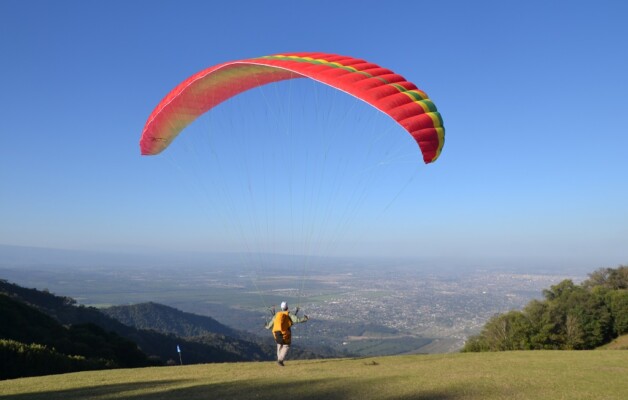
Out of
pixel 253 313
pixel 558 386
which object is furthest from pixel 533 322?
pixel 253 313

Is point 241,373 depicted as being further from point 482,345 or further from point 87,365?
point 482,345

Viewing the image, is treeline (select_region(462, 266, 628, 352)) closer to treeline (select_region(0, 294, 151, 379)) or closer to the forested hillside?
the forested hillside

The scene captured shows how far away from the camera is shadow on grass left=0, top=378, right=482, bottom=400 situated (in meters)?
8.08

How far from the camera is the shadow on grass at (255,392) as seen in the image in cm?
808

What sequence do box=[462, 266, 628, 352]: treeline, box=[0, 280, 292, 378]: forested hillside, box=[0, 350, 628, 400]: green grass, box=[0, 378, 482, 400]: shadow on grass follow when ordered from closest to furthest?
box=[0, 378, 482, 400]: shadow on grass → box=[0, 350, 628, 400]: green grass → box=[0, 280, 292, 378]: forested hillside → box=[462, 266, 628, 352]: treeline

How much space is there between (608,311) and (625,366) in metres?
30.4

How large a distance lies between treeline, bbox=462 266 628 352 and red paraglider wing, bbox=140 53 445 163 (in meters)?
25.7

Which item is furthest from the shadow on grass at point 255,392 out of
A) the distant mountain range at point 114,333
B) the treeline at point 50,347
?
the distant mountain range at point 114,333

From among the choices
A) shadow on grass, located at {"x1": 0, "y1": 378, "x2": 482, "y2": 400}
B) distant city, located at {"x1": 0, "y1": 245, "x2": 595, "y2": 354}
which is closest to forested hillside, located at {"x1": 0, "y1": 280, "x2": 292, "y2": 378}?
shadow on grass, located at {"x1": 0, "y1": 378, "x2": 482, "y2": 400}

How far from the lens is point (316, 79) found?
10.9 m

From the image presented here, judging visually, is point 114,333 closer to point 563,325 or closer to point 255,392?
point 255,392

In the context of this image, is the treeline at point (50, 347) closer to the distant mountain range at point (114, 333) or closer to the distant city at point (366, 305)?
the distant mountain range at point (114, 333)

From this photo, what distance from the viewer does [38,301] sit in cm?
4709

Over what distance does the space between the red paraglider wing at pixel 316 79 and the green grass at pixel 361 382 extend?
507 centimetres
